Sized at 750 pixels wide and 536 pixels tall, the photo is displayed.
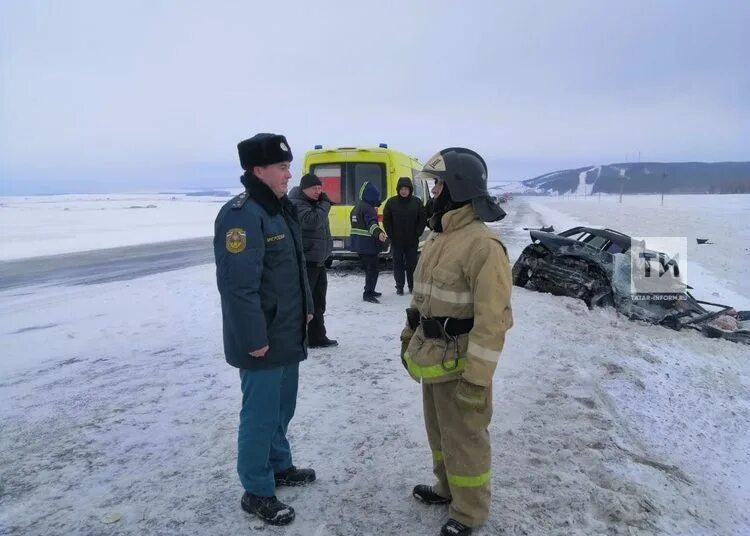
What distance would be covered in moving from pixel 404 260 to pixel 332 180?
327 centimetres

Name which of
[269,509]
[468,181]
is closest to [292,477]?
[269,509]

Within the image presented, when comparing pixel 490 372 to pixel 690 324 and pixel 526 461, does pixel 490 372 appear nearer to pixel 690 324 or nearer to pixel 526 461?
pixel 526 461

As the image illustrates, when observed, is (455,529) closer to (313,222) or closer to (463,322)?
(463,322)

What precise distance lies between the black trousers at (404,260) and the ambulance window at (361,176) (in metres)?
2.73

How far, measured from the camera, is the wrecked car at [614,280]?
318 inches

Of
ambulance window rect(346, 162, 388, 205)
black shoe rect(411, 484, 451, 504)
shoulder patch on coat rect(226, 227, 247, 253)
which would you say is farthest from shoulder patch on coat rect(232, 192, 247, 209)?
ambulance window rect(346, 162, 388, 205)

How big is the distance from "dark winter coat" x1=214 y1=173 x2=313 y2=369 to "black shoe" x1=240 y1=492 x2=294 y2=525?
0.78m

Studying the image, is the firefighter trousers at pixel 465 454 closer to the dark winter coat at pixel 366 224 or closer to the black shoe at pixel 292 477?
the black shoe at pixel 292 477

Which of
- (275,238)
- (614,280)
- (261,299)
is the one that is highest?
(275,238)

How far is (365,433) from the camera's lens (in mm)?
4102

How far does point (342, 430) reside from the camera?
4.16 meters

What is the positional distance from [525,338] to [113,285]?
26.2 feet

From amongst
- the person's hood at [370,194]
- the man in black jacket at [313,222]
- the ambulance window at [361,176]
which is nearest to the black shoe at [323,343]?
the man in black jacket at [313,222]

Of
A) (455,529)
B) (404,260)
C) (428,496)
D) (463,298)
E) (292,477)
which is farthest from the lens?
(404,260)
